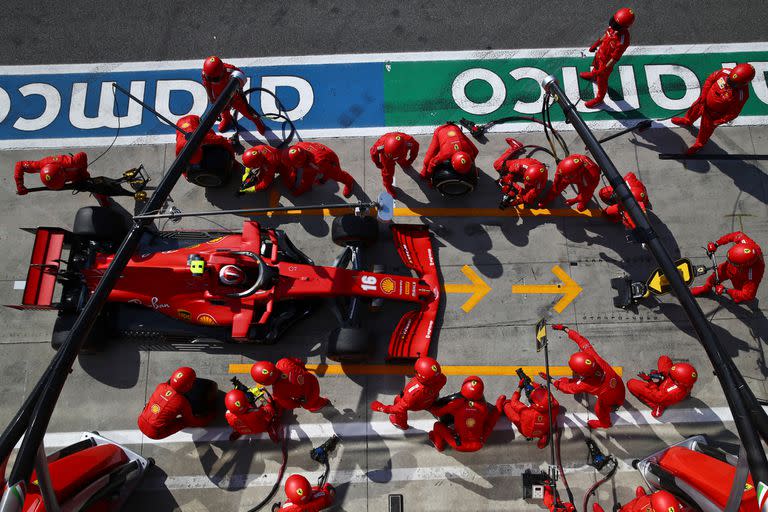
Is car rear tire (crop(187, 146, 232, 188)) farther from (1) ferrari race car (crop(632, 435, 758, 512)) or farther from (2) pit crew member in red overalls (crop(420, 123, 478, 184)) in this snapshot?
(1) ferrari race car (crop(632, 435, 758, 512))

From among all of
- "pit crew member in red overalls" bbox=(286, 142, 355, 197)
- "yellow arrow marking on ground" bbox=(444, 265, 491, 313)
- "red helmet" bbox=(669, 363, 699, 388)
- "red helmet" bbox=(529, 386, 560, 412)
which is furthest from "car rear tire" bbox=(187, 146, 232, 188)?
"red helmet" bbox=(669, 363, 699, 388)

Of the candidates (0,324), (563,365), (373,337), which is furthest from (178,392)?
(563,365)

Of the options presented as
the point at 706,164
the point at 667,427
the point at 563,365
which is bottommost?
the point at 667,427

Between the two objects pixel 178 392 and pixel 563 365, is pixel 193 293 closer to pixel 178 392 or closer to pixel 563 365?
pixel 178 392

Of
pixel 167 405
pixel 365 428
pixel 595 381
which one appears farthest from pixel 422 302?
pixel 167 405

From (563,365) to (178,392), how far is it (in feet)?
18.6

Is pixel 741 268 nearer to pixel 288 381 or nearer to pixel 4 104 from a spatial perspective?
pixel 288 381

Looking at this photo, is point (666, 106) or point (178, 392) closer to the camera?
point (178, 392)

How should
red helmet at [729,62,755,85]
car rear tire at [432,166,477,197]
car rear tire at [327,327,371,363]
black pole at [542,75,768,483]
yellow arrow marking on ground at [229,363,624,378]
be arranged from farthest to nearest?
yellow arrow marking on ground at [229,363,624,378] < car rear tire at [432,166,477,197] < red helmet at [729,62,755,85] < car rear tire at [327,327,371,363] < black pole at [542,75,768,483]

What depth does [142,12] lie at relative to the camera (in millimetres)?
10188

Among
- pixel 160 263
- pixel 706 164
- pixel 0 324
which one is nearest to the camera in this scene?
pixel 160 263

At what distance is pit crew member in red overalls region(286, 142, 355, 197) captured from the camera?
7.55 metres

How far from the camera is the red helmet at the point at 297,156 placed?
24.5 ft

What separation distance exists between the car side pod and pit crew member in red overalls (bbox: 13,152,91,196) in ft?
16.4
